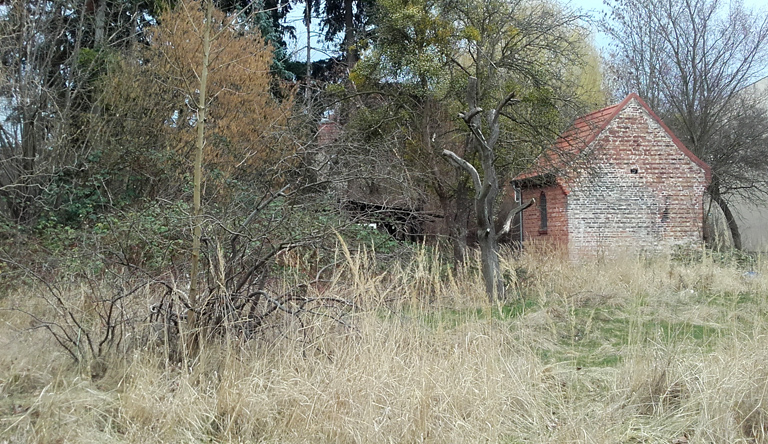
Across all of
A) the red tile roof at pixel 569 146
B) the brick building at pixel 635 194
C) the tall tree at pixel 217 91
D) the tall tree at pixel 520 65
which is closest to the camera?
the red tile roof at pixel 569 146

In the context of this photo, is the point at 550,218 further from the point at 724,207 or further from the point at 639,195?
the point at 724,207

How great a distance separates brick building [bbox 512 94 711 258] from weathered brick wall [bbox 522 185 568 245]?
30 mm

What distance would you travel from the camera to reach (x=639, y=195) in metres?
17.5

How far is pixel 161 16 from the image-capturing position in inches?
506

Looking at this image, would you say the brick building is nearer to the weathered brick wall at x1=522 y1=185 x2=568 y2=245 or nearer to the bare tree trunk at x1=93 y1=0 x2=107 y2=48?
the weathered brick wall at x1=522 y1=185 x2=568 y2=245

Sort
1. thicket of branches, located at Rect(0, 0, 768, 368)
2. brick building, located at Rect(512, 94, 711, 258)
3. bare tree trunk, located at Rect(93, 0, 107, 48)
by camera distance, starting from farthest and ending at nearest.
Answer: brick building, located at Rect(512, 94, 711, 258)
bare tree trunk, located at Rect(93, 0, 107, 48)
thicket of branches, located at Rect(0, 0, 768, 368)

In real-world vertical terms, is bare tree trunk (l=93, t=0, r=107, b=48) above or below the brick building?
above

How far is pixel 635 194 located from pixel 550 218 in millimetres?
2487

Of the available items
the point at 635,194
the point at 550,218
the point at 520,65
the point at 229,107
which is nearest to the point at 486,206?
the point at 520,65

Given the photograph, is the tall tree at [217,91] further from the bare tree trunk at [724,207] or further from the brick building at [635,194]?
the bare tree trunk at [724,207]

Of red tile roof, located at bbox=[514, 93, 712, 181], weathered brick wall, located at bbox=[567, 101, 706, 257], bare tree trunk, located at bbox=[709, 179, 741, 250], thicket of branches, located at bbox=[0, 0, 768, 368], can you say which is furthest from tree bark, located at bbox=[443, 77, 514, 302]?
bare tree trunk, located at bbox=[709, 179, 741, 250]

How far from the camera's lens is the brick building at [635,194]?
56.7 ft

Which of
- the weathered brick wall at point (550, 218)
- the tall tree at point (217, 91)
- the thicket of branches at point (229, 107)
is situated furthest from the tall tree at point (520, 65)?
the weathered brick wall at point (550, 218)

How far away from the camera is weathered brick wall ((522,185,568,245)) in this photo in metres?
17.5
